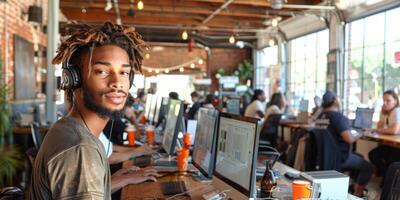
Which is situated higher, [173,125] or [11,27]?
[11,27]

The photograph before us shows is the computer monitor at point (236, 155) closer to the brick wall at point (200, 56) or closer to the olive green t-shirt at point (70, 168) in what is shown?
the olive green t-shirt at point (70, 168)

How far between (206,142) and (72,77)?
1.29 m

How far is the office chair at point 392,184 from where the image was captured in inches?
83.8

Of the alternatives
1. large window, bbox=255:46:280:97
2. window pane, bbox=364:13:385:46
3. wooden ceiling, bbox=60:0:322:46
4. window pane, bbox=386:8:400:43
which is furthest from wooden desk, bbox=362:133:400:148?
large window, bbox=255:46:280:97

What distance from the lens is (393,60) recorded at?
735cm

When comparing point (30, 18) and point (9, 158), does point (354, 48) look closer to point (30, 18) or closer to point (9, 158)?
point (30, 18)

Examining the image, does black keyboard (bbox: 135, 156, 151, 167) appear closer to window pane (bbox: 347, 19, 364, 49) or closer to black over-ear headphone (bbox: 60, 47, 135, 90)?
black over-ear headphone (bbox: 60, 47, 135, 90)

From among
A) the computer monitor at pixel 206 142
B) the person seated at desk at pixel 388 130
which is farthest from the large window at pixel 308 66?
the computer monitor at pixel 206 142

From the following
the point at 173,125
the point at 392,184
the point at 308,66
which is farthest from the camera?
the point at 308,66

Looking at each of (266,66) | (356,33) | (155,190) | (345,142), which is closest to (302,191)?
(155,190)

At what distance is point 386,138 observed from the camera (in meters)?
5.50

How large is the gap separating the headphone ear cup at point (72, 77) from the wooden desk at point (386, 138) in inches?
182

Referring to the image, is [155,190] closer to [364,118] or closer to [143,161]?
[143,161]

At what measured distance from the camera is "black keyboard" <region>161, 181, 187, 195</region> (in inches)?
93.2
